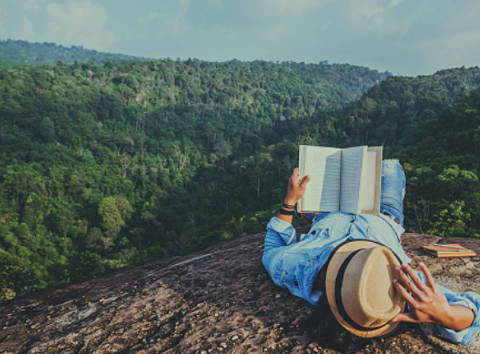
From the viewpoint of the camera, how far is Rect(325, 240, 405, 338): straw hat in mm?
1310

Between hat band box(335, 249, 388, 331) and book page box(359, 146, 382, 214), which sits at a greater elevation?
book page box(359, 146, 382, 214)

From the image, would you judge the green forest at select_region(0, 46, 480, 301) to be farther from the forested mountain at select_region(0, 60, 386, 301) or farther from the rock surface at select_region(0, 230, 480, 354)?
the rock surface at select_region(0, 230, 480, 354)

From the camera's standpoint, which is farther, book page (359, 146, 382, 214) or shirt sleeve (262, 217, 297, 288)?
shirt sleeve (262, 217, 297, 288)

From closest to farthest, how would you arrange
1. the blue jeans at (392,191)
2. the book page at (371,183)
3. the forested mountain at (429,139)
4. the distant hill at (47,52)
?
the book page at (371,183) → the blue jeans at (392,191) → the forested mountain at (429,139) → the distant hill at (47,52)

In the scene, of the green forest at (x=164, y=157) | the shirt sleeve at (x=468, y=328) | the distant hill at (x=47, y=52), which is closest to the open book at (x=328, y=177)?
the shirt sleeve at (x=468, y=328)

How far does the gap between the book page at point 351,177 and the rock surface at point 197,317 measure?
741 millimetres

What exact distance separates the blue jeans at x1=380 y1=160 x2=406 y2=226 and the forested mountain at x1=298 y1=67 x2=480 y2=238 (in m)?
3.66

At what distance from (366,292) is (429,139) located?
2581 cm

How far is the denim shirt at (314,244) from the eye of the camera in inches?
69.9

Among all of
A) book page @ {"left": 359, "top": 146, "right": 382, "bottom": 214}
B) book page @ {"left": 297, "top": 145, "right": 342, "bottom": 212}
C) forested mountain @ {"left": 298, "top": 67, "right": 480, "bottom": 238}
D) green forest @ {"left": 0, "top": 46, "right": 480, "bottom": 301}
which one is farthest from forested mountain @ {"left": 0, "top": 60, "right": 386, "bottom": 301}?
forested mountain @ {"left": 298, "top": 67, "right": 480, "bottom": 238}

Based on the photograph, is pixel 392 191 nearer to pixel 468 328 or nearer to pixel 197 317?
pixel 468 328

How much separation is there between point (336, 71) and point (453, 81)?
92260 mm

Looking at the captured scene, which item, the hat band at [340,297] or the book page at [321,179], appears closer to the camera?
the hat band at [340,297]

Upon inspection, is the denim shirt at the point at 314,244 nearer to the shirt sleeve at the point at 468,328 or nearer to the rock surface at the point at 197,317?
the shirt sleeve at the point at 468,328
